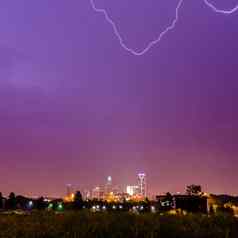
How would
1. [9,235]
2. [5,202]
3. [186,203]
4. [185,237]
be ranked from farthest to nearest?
[5,202] → [186,203] → [185,237] → [9,235]

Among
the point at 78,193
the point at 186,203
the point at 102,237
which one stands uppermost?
the point at 78,193

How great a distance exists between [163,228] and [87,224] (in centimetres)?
161

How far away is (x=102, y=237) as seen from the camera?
8719mm

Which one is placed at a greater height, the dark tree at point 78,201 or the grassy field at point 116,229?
the dark tree at point 78,201

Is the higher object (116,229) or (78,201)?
(78,201)

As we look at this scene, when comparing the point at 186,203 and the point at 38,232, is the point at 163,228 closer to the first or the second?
the point at 38,232

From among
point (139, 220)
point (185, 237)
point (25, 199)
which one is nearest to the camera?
point (185, 237)

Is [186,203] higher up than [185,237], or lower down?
higher up

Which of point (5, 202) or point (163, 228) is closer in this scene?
point (163, 228)

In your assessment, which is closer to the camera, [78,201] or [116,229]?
[116,229]

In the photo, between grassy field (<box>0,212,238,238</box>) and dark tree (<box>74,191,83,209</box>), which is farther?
dark tree (<box>74,191,83,209</box>)

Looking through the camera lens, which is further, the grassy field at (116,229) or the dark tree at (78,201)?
the dark tree at (78,201)

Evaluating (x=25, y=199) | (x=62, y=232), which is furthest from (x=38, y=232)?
(x=25, y=199)

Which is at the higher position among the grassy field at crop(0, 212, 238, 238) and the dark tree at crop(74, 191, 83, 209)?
the dark tree at crop(74, 191, 83, 209)
